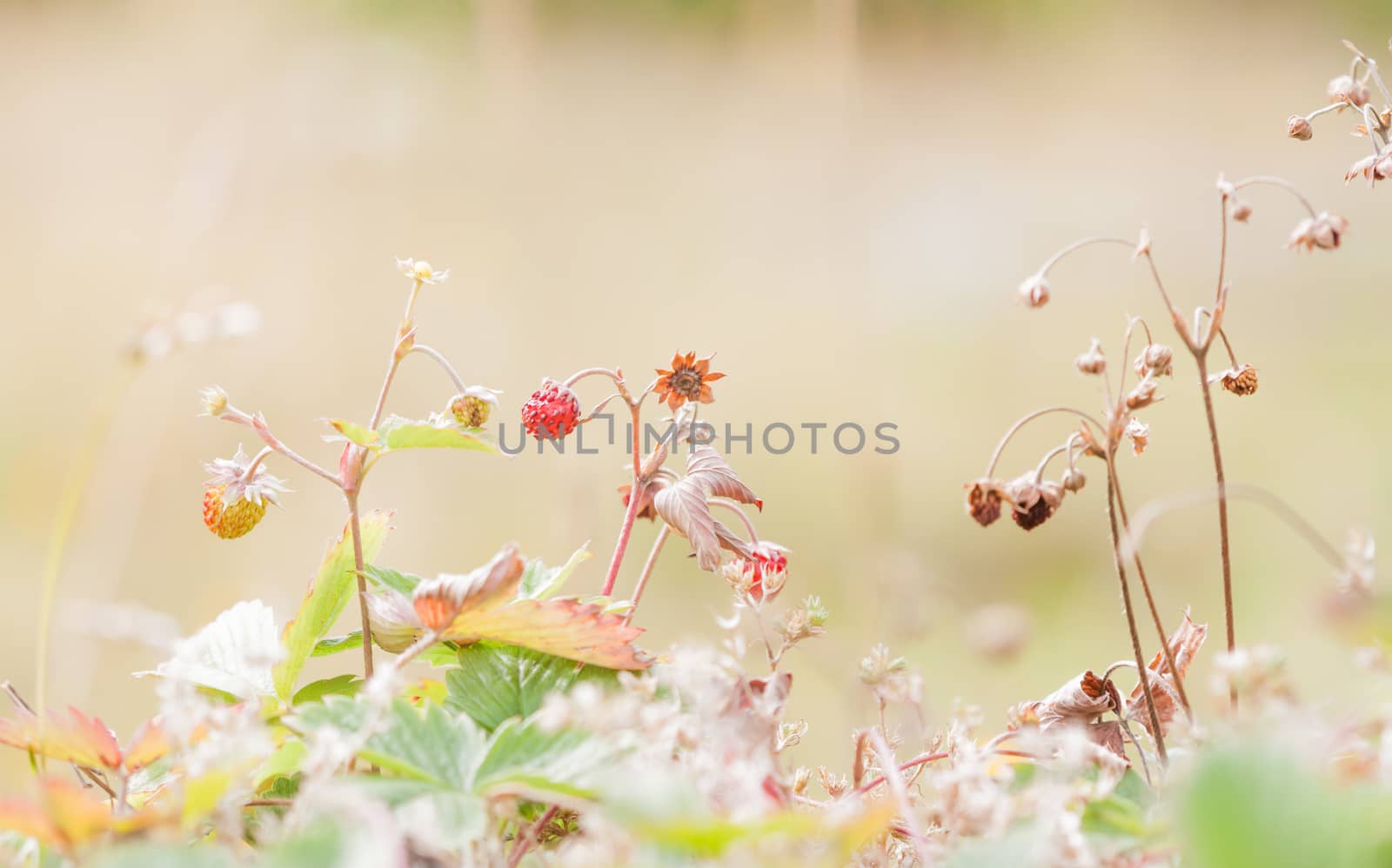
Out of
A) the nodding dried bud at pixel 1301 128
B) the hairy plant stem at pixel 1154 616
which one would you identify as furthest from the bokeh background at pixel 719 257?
the hairy plant stem at pixel 1154 616

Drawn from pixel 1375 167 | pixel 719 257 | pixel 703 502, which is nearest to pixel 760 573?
pixel 703 502

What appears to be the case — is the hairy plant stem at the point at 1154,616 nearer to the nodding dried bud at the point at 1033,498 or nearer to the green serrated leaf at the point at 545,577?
the nodding dried bud at the point at 1033,498

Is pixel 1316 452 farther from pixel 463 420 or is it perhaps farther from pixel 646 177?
pixel 463 420

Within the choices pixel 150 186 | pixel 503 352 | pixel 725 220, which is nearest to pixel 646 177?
pixel 725 220

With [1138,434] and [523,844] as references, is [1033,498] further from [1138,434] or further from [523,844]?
[523,844]

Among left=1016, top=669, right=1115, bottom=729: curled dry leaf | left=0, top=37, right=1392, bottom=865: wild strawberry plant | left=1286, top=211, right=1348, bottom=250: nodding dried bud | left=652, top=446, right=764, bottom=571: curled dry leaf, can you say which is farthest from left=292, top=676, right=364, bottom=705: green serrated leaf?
left=1286, top=211, right=1348, bottom=250: nodding dried bud

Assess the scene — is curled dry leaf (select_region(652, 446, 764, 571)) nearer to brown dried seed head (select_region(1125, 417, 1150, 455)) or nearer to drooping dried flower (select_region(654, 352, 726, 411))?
drooping dried flower (select_region(654, 352, 726, 411))
